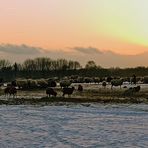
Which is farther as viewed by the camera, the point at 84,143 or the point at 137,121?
the point at 137,121

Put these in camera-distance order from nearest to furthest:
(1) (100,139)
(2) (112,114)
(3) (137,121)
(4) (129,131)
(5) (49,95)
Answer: (1) (100,139) → (4) (129,131) → (3) (137,121) → (2) (112,114) → (5) (49,95)

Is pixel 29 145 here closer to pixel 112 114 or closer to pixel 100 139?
pixel 100 139

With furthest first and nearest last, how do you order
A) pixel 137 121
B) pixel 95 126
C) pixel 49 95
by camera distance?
pixel 49 95 → pixel 137 121 → pixel 95 126

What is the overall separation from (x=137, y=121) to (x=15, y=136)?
836 cm

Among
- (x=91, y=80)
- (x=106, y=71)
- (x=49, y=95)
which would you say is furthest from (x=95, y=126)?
(x=106, y=71)

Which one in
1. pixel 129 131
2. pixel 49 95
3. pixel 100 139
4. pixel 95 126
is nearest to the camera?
pixel 100 139

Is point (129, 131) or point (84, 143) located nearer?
point (84, 143)

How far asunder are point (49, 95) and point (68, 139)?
29.6 meters

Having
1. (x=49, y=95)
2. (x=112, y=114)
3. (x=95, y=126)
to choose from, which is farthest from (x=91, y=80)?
(x=95, y=126)

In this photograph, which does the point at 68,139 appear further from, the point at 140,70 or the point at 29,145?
the point at 140,70

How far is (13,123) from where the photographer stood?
77.4ft

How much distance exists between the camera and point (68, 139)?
59.5 ft

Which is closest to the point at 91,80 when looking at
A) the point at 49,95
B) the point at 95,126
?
the point at 49,95

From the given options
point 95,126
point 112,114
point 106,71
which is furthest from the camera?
point 106,71
